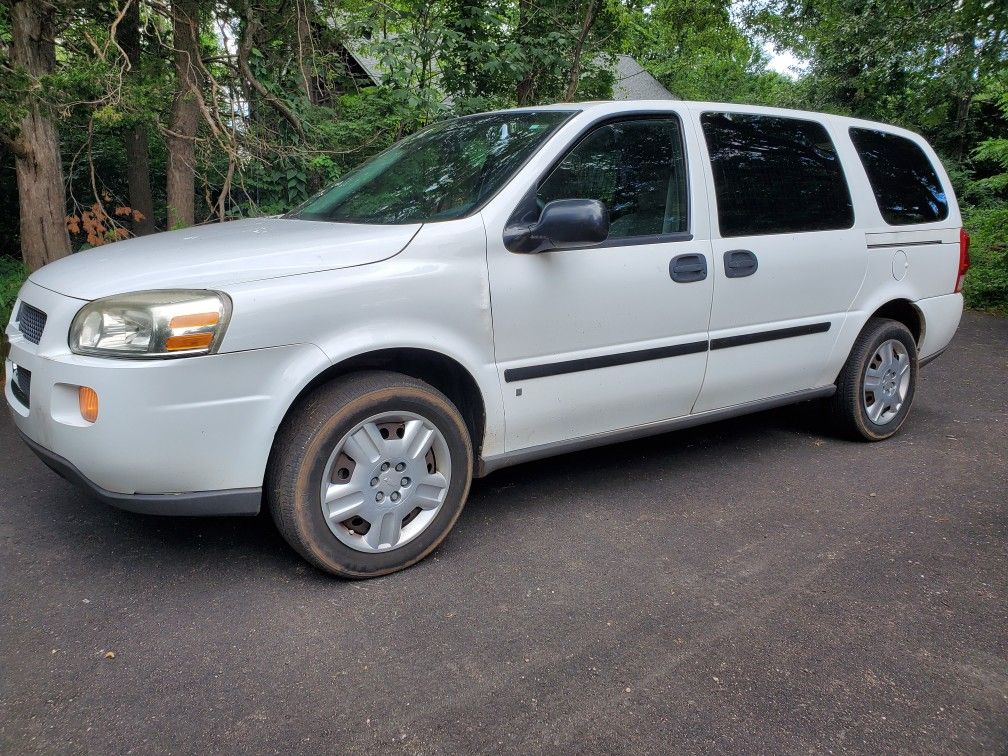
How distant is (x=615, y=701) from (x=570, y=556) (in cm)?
95

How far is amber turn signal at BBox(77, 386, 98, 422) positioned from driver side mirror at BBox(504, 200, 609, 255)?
1533 millimetres

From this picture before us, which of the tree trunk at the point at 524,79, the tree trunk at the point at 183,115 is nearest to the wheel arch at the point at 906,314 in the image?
the tree trunk at the point at 183,115

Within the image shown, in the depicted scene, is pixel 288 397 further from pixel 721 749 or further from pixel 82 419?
pixel 721 749

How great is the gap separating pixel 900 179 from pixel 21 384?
15.0ft

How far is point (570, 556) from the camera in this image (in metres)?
3.28

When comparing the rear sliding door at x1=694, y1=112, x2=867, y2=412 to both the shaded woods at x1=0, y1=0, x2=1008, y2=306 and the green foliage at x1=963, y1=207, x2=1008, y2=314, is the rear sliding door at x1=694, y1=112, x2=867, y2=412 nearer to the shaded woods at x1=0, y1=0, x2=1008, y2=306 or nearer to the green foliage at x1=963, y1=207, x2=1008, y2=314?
the shaded woods at x1=0, y1=0, x2=1008, y2=306

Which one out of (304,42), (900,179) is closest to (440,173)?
(900,179)

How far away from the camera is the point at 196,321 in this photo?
261cm

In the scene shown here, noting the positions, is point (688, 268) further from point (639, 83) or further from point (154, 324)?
point (639, 83)

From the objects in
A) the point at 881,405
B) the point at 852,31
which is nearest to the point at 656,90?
the point at 852,31

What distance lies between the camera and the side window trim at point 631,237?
3262 millimetres

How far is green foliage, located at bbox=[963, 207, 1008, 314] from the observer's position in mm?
10164

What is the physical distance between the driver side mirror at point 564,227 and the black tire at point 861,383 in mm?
2142

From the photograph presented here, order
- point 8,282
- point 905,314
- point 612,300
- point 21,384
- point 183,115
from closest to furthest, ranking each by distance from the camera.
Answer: point 21,384
point 612,300
point 905,314
point 8,282
point 183,115
